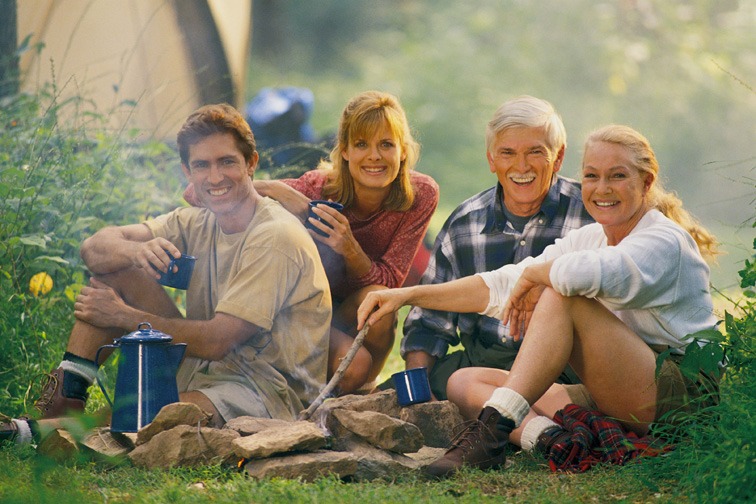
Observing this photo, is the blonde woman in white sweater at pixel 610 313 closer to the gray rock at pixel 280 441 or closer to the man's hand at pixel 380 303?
the man's hand at pixel 380 303

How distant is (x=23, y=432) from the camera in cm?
379

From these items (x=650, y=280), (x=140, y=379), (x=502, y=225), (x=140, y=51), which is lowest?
(x=140, y=379)

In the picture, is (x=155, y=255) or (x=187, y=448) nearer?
(x=187, y=448)

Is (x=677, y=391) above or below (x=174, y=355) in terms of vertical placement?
above

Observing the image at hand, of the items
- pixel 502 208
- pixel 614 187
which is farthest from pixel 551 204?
pixel 614 187

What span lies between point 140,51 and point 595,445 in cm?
587

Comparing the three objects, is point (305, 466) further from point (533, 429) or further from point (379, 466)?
point (533, 429)

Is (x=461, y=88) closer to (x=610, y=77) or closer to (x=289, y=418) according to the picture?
(x=610, y=77)

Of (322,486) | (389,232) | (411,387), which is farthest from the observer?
(389,232)

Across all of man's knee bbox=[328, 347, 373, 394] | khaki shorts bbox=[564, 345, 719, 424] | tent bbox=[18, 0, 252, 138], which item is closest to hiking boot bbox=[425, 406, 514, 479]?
khaki shorts bbox=[564, 345, 719, 424]

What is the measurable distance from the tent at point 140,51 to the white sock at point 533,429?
13.4 ft

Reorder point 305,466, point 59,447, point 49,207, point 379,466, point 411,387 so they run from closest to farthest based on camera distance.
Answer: point 305,466 < point 379,466 < point 59,447 < point 411,387 < point 49,207

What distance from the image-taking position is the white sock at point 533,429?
3.75 meters

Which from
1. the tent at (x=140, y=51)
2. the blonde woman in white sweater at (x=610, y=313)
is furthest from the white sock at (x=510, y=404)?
the tent at (x=140, y=51)
